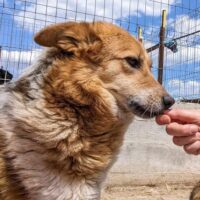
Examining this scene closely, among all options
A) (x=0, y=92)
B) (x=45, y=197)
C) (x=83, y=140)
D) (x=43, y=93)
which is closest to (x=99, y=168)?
(x=83, y=140)

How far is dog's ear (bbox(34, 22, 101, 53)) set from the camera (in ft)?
9.27

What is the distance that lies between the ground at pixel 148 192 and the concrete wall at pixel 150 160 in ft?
0.32

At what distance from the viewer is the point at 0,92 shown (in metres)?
2.83

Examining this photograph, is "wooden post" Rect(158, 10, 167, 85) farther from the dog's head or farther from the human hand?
the human hand

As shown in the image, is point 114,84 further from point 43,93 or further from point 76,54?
point 43,93

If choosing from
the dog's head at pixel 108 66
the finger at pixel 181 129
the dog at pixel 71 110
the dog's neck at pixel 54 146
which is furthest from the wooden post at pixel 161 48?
the finger at pixel 181 129

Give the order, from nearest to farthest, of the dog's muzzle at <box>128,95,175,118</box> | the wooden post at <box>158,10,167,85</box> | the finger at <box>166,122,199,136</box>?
1. the finger at <box>166,122,199,136</box>
2. the dog's muzzle at <box>128,95,175,118</box>
3. the wooden post at <box>158,10,167,85</box>

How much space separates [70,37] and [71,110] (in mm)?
590

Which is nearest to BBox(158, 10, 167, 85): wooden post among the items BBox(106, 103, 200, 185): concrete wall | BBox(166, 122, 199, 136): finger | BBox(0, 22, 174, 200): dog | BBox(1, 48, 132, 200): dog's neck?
BBox(106, 103, 200, 185): concrete wall

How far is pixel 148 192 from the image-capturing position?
5.42m

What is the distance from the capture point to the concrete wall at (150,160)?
18.6 ft

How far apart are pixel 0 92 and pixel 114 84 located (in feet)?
2.79

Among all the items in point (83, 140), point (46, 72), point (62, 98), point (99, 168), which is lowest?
point (99, 168)

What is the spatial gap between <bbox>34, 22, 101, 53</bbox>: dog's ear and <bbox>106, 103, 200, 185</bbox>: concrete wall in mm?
2702
